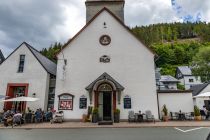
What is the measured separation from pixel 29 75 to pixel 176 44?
345 feet

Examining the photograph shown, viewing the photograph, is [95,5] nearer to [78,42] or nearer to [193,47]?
[78,42]

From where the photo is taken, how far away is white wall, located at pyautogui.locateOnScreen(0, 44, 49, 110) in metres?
22.0

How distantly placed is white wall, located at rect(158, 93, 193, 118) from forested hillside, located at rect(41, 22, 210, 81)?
27785 mm

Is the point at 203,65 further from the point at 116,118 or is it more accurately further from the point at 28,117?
the point at 28,117

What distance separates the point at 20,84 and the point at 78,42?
8.20m

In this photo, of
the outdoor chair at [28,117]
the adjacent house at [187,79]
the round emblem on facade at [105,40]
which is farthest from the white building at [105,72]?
the adjacent house at [187,79]

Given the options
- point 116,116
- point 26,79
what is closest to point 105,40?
point 116,116

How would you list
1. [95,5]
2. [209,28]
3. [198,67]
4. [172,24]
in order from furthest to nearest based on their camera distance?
[172,24] < [209,28] < [198,67] < [95,5]

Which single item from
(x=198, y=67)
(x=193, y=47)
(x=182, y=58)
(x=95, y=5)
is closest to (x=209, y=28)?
(x=193, y=47)

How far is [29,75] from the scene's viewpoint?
74.2ft

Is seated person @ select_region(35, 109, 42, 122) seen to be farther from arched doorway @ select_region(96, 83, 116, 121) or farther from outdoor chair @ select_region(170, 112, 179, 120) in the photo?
outdoor chair @ select_region(170, 112, 179, 120)

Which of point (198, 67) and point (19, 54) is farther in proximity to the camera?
point (198, 67)

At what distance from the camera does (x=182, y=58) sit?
9862cm

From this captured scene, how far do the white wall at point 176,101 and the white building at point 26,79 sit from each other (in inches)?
498
